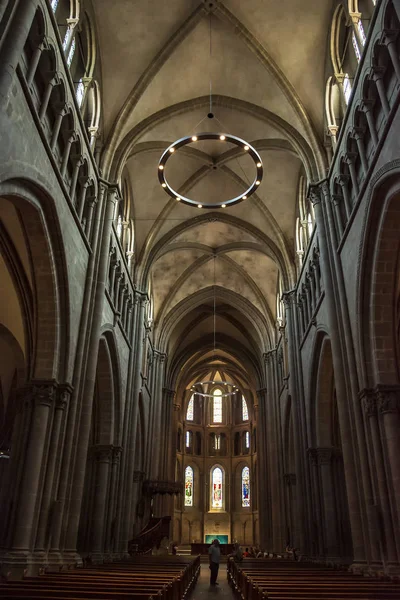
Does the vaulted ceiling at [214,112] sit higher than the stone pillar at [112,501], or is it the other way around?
the vaulted ceiling at [214,112]

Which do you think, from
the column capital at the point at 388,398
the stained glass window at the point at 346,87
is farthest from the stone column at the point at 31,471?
the stained glass window at the point at 346,87

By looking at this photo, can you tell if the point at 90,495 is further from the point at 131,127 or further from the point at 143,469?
the point at 131,127

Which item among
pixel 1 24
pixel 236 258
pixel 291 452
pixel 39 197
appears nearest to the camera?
pixel 1 24

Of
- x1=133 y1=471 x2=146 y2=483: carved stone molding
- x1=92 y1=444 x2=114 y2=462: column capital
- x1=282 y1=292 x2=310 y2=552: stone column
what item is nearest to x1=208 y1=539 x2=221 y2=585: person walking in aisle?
x1=282 y1=292 x2=310 y2=552: stone column

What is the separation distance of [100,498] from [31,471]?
25.6ft

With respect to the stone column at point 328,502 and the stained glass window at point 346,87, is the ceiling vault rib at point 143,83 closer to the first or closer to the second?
the stained glass window at point 346,87

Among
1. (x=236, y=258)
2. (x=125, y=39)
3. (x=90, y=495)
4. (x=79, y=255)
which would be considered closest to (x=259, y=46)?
(x=125, y=39)

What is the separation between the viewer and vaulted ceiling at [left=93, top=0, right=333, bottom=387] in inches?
747

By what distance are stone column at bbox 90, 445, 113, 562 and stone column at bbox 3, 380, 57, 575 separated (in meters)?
7.05

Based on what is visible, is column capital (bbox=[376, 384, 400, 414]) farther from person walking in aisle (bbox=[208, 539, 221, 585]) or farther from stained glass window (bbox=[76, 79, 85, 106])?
stained glass window (bbox=[76, 79, 85, 106])

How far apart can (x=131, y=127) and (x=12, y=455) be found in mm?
13701

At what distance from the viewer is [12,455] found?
13.6m

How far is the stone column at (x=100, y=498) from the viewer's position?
1914 cm

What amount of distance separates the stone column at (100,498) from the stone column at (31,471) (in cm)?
705
